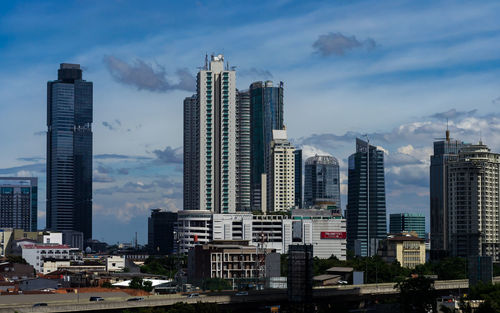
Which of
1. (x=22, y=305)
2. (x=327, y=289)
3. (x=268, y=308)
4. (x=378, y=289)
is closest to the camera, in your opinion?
(x=22, y=305)

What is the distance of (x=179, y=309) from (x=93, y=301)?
13886 millimetres

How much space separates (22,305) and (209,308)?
2801 cm

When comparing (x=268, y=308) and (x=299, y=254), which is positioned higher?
(x=299, y=254)

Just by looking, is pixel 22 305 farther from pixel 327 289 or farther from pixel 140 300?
pixel 327 289

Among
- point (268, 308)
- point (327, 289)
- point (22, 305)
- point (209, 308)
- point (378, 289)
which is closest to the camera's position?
point (22, 305)

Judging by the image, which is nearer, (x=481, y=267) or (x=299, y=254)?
(x=299, y=254)

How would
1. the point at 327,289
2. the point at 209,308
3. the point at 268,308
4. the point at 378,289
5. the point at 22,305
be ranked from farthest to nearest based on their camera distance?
the point at 378,289 → the point at 327,289 → the point at 268,308 → the point at 209,308 → the point at 22,305

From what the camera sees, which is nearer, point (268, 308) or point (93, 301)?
point (93, 301)

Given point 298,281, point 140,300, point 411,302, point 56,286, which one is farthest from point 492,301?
point 56,286

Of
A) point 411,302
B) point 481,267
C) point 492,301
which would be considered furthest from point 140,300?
point 481,267

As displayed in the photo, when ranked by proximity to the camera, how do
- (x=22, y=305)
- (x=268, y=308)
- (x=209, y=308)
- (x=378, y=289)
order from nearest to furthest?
(x=22, y=305) → (x=209, y=308) → (x=268, y=308) → (x=378, y=289)

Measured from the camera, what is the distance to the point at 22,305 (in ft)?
436

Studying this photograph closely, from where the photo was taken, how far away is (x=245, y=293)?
161875mm

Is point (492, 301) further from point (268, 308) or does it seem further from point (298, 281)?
point (268, 308)
